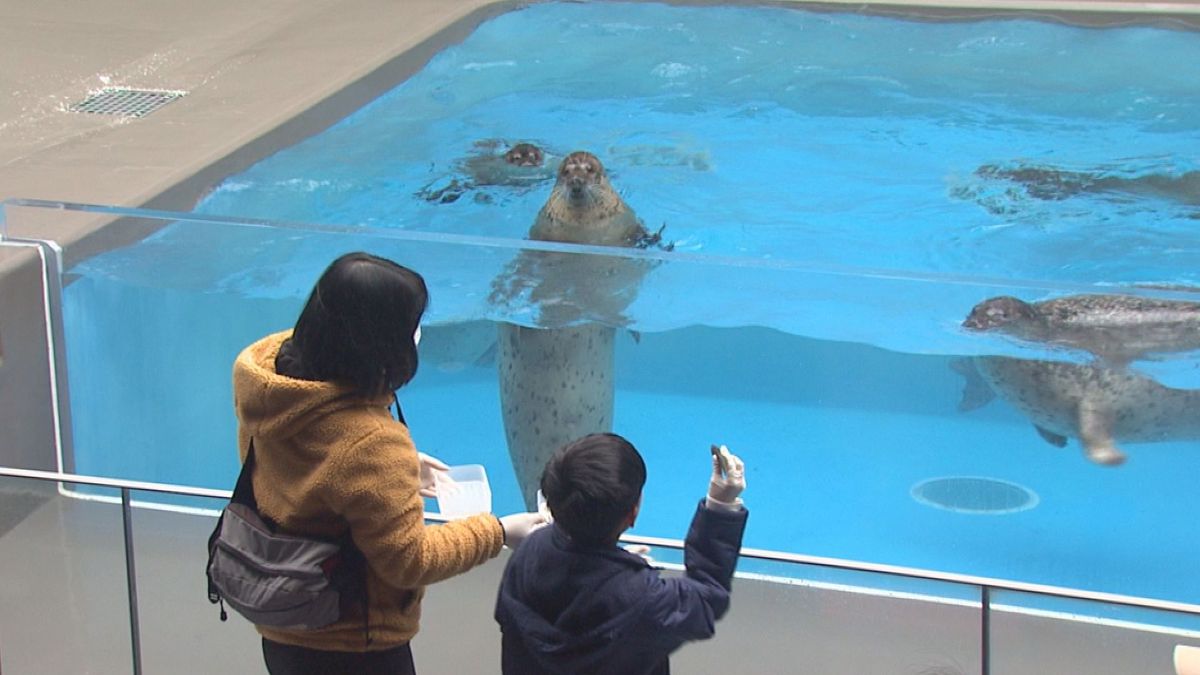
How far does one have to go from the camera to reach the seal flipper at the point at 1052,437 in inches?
127

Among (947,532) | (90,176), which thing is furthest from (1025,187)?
(90,176)

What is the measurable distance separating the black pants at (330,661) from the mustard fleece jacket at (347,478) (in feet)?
0.17

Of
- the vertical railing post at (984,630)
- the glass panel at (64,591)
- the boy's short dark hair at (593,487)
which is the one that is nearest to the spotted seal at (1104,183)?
the vertical railing post at (984,630)

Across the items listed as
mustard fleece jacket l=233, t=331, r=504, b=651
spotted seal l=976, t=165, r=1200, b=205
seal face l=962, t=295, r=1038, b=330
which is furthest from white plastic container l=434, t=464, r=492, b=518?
spotted seal l=976, t=165, r=1200, b=205

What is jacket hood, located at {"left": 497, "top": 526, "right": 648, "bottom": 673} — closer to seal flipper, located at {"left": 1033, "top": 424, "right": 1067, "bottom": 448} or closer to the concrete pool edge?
seal flipper, located at {"left": 1033, "top": 424, "right": 1067, "bottom": 448}

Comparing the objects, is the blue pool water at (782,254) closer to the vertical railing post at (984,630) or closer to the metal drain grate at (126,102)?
the metal drain grate at (126,102)

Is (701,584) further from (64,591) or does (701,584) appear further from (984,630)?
(64,591)

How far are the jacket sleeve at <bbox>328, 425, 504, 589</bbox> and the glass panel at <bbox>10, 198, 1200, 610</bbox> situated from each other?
1.51 metres

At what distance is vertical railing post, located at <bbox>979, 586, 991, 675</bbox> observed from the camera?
219cm

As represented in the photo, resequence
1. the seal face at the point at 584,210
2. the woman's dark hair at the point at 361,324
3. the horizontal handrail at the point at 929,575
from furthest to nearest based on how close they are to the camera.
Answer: the seal face at the point at 584,210, the horizontal handrail at the point at 929,575, the woman's dark hair at the point at 361,324

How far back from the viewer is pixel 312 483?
1759mm

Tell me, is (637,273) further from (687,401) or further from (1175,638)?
(1175,638)

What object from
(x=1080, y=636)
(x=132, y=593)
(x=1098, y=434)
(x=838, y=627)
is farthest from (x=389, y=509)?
(x=1098, y=434)

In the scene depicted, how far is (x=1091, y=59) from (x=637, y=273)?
6.01 metres
